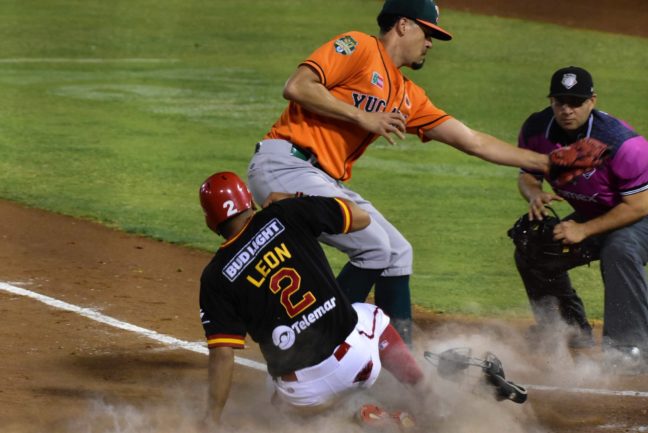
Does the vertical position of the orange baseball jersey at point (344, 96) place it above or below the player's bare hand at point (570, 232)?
above

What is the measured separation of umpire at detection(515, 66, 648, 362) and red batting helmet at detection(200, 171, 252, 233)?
206 cm

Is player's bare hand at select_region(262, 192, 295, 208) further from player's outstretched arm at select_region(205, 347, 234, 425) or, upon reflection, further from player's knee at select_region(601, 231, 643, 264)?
player's knee at select_region(601, 231, 643, 264)

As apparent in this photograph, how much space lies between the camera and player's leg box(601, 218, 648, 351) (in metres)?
6.70

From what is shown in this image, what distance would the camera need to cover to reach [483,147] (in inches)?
253

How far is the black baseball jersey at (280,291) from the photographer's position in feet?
16.6

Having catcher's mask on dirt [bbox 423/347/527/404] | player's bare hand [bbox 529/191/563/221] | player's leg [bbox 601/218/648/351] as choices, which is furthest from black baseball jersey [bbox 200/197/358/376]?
player's leg [bbox 601/218/648/351]

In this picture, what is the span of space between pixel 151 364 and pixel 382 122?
6.09 feet

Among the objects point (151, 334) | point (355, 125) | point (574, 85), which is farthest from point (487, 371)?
point (151, 334)

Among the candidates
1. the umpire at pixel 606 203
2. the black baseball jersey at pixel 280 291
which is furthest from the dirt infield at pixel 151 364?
the black baseball jersey at pixel 280 291

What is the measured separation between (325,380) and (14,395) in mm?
1641

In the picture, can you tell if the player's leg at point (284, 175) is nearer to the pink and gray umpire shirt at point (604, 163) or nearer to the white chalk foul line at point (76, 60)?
the pink and gray umpire shirt at point (604, 163)

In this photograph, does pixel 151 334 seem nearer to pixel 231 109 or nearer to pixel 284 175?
pixel 284 175

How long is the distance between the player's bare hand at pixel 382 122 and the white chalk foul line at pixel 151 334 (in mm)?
1513

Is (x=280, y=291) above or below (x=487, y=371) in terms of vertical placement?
above
